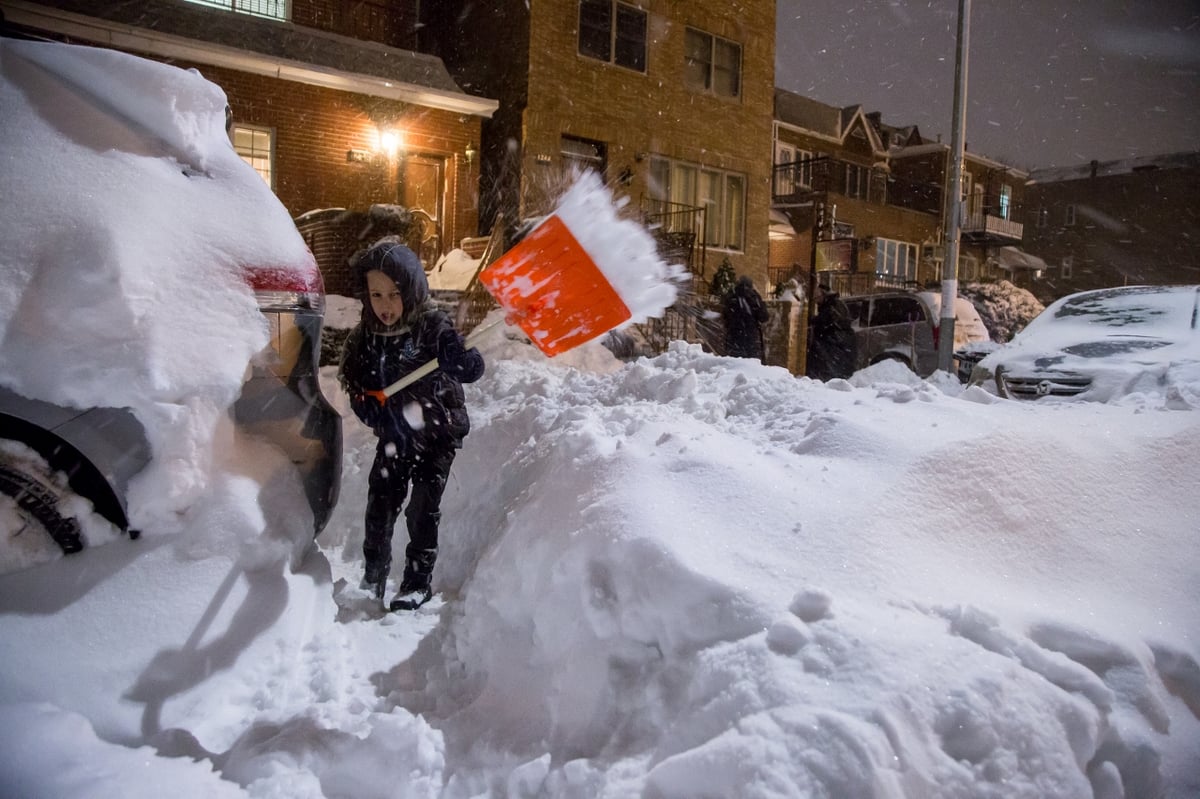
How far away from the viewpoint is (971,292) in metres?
23.3

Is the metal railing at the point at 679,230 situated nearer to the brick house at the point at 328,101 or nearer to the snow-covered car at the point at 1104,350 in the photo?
the brick house at the point at 328,101

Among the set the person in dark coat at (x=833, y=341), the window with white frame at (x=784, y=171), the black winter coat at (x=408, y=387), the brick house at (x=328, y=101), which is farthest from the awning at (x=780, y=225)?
the black winter coat at (x=408, y=387)

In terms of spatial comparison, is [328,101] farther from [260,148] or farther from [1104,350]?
[1104,350]

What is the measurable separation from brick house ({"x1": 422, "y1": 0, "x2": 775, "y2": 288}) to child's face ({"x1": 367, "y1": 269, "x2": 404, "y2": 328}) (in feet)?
→ 32.7

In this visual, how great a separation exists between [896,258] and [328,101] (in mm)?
25272

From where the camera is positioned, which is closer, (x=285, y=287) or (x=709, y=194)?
(x=285, y=287)

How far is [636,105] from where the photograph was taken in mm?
14586

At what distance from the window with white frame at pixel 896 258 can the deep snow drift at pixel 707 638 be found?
93.1 feet

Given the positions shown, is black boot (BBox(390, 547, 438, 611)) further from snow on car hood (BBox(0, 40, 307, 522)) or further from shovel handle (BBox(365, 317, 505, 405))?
snow on car hood (BBox(0, 40, 307, 522))

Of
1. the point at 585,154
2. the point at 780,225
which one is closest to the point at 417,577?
the point at 585,154

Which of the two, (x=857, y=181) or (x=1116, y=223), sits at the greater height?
(x=1116, y=223)

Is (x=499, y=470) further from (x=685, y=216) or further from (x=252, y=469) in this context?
(x=685, y=216)

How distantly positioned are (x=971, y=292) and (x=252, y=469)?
2460cm

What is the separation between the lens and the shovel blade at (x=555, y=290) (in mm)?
2947
